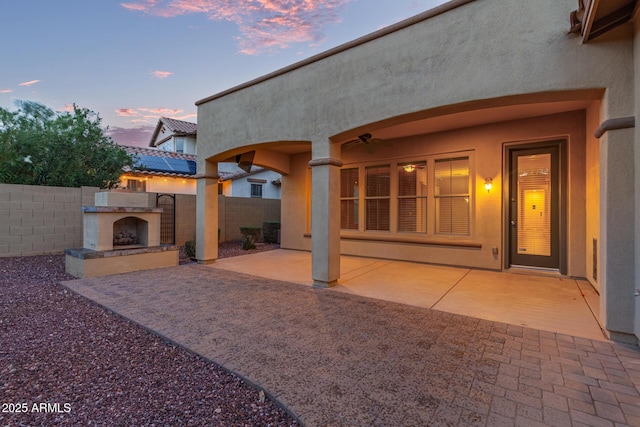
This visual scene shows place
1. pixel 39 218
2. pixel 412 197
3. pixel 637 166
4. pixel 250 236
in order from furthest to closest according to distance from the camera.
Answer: pixel 250 236, pixel 39 218, pixel 412 197, pixel 637 166

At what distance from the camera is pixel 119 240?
653 centimetres

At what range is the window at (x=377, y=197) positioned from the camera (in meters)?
7.80

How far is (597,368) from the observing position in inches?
92.7

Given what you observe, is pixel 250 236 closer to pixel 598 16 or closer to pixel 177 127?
pixel 598 16

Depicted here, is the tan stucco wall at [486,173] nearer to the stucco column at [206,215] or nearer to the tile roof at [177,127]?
the stucco column at [206,215]

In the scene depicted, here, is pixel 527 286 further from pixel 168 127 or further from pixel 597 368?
pixel 168 127

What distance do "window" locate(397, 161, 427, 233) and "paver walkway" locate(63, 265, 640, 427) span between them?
360 cm

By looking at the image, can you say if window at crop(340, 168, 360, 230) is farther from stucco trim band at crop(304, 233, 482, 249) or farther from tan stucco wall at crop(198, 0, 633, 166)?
tan stucco wall at crop(198, 0, 633, 166)

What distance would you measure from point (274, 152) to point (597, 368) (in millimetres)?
Answer: 8375

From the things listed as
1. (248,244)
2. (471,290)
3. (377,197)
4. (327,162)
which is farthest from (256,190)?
(471,290)

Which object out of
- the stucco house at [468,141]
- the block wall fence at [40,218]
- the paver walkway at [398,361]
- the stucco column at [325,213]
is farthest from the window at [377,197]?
the block wall fence at [40,218]

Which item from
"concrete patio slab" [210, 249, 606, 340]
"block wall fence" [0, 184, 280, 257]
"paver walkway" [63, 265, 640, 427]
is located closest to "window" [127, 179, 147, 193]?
"block wall fence" [0, 184, 280, 257]

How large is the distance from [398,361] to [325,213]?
280 cm

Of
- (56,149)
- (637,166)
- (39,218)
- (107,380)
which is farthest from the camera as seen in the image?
(56,149)
